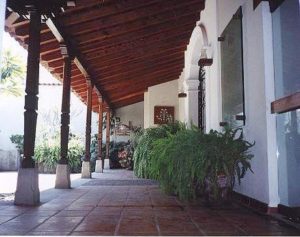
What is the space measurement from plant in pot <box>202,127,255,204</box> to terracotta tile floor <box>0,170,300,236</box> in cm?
23

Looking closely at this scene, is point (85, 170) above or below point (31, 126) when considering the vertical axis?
below

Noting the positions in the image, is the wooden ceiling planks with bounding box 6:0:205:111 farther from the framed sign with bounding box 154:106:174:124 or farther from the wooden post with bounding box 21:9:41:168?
the framed sign with bounding box 154:106:174:124

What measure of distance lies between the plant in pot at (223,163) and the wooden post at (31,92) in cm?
209

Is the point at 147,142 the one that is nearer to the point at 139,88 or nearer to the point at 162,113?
the point at 162,113

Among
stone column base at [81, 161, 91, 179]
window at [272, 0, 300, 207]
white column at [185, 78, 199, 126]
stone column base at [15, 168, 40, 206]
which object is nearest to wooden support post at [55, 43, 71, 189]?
stone column base at [15, 168, 40, 206]

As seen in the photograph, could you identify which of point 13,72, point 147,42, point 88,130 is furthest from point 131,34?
point 13,72

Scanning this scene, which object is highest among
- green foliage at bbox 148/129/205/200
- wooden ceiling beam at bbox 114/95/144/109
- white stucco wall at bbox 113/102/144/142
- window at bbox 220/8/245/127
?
wooden ceiling beam at bbox 114/95/144/109

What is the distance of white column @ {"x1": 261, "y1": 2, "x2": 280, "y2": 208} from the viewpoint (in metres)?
3.32

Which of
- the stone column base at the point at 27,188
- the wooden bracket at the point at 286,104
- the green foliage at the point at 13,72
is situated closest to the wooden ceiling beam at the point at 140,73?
the stone column base at the point at 27,188

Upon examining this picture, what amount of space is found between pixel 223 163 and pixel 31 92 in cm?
246

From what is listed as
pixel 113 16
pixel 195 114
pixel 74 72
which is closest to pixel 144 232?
pixel 113 16

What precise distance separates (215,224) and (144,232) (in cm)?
66

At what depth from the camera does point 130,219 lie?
3062mm

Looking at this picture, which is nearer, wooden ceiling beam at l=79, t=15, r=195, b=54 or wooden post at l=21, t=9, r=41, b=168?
wooden post at l=21, t=9, r=41, b=168
